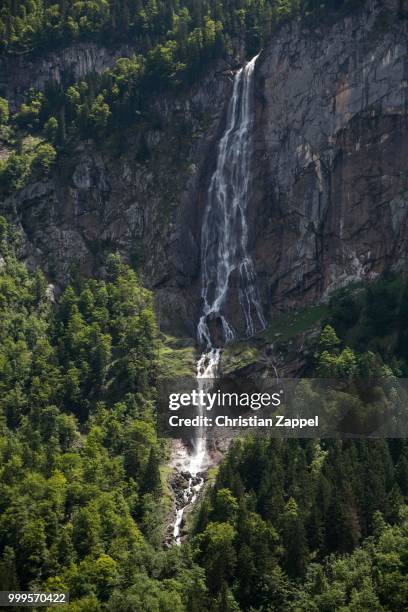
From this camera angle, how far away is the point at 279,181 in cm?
12962

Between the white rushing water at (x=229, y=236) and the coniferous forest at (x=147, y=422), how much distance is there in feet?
10.3

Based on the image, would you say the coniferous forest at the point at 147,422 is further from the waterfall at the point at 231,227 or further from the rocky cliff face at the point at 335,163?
the waterfall at the point at 231,227

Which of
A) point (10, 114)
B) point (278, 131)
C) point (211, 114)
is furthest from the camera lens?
point (10, 114)

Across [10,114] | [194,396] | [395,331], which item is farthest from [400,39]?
[10,114]

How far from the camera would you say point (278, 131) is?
133m

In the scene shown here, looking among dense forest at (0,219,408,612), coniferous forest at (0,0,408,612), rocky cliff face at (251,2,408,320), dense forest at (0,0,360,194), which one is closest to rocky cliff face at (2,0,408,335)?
rocky cliff face at (251,2,408,320)

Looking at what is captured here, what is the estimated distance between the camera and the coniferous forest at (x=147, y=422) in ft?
266

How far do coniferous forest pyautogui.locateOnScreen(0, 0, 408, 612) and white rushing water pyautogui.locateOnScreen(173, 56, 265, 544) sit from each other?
314cm

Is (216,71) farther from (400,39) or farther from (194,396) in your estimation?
(194,396)

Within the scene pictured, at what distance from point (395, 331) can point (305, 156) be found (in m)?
31.5

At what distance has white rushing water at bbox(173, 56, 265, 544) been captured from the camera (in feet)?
400

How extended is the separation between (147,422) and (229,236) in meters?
34.7

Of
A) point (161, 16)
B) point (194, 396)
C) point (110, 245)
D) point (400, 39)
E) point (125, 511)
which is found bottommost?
point (125, 511)

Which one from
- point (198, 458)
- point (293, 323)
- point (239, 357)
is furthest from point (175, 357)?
point (198, 458)
